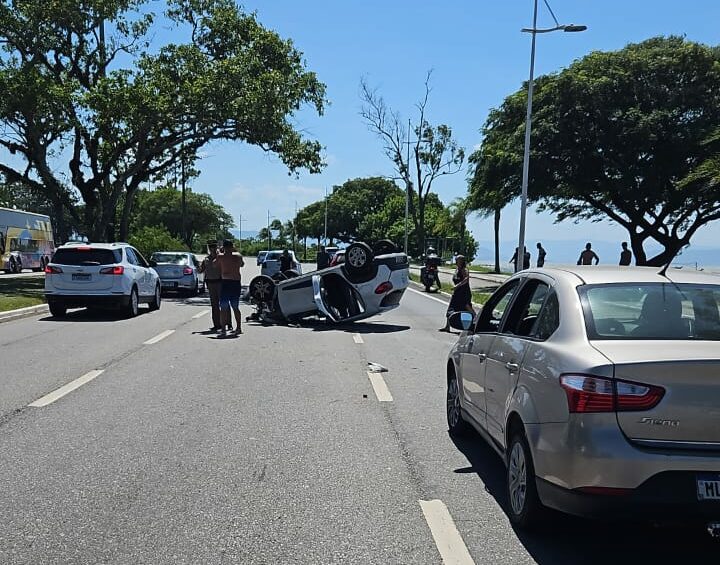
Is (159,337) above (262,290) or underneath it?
underneath

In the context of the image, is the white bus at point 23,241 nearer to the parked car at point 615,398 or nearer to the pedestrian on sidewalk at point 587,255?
the pedestrian on sidewalk at point 587,255

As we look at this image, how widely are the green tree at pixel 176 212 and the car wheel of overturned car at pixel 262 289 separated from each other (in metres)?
74.9

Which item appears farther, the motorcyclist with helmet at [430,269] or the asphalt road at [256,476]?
the motorcyclist with helmet at [430,269]

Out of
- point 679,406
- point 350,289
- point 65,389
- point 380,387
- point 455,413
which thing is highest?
point 679,406

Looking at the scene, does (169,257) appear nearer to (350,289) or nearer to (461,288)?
(350,289)

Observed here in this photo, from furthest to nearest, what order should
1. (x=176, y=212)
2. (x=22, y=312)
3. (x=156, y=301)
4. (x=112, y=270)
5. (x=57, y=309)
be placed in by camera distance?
1. (x=176, y=212)
2. (x=156, y=301)
3. (x=22, y=312)
4. (x=57, y=309)
5. (x=112, y=270)

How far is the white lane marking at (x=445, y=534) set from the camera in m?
4.27

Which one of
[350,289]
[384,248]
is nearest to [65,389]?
[350,289]

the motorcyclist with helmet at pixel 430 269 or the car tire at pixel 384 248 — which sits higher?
the car tire at pixel 384 248

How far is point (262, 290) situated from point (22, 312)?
20.1ft

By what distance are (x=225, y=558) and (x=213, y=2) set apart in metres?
31.9

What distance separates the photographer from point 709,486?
3883 millimetres

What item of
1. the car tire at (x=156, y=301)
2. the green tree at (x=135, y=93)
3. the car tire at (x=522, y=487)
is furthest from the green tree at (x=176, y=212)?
the car tire at (x=522, y=487)

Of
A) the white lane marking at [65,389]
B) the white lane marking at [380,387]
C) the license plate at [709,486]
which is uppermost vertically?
the license plate at [709,486]
